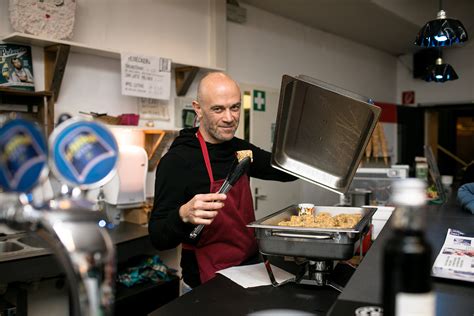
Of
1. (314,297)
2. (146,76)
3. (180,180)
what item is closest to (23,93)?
(146,76)

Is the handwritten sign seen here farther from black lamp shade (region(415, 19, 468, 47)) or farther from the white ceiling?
black lamp shade (region(415, 19, 468, 47))

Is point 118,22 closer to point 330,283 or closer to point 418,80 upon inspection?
point 330,283

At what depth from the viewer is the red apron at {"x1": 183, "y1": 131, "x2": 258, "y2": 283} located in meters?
1.77

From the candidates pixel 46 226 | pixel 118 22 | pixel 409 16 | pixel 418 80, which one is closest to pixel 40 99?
pixel 118 22

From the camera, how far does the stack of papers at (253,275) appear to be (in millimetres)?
1494

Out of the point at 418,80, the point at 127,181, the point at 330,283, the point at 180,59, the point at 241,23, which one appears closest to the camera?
the point at 330,283

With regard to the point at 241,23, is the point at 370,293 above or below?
below

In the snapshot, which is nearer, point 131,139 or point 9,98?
point 9,98

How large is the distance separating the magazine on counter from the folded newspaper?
8.36 ft

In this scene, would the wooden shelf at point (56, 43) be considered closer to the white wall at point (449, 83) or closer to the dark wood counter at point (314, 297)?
the dark wood counter at point (314, 297)

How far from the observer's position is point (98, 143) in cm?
66

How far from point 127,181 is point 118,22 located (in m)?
1.29

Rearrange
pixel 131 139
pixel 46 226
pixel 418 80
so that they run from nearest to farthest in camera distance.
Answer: pixel 46 226
pixel 131 139
pixel 418 80

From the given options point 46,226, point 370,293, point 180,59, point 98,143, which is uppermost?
point 180,59
